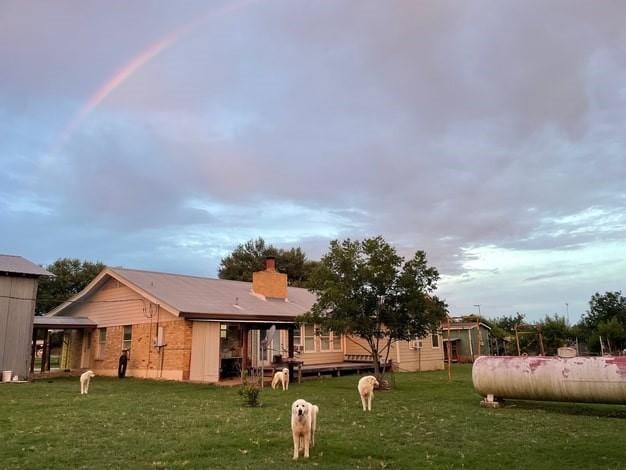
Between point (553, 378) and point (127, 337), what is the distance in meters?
19.1

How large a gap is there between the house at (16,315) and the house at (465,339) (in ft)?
99.0

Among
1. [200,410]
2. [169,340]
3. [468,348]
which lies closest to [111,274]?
[169,340]

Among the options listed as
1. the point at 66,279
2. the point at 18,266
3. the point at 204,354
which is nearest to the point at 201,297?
the point at 204,354

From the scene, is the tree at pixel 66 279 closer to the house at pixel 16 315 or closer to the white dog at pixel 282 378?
the house at pixel 16 315

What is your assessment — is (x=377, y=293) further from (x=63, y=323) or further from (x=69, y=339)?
(x=69, y=339)

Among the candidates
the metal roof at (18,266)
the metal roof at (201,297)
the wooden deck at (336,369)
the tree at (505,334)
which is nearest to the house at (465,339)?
the tree at (505,334)

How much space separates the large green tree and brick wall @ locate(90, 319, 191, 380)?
25236 mm

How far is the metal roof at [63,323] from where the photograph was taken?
2492 cm

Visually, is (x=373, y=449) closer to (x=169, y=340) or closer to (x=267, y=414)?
(x=267, y=414)

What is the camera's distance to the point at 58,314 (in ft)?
95.6

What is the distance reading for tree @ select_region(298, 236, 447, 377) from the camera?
18016 mm

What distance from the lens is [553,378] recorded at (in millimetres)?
12641

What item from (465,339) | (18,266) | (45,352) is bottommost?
(45,352)

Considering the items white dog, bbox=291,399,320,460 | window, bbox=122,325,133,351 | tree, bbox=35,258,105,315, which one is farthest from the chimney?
tree, bbox=35,258,105,315
